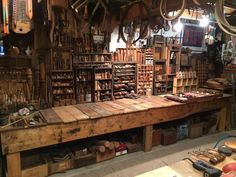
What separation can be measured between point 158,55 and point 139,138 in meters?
1.92

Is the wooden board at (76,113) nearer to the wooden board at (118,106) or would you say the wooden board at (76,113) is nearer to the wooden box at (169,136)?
the wooden board at (118,106)

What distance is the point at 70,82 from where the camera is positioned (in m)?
3.68

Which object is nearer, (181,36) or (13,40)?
(13,40)

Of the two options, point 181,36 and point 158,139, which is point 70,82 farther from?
point 181,36

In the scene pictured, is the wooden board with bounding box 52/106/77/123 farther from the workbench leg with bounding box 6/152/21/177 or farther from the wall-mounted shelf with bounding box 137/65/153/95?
the wall-mounted shelf with bounding box 137/65/153/95

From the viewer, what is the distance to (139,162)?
343 cm

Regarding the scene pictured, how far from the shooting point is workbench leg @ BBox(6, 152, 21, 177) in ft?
8.68

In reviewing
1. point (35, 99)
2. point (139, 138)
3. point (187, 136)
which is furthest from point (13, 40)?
point (187, 136)

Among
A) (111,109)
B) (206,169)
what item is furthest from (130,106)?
(206,169)

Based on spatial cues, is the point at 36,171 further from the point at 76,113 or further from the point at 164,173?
the point at 164,173

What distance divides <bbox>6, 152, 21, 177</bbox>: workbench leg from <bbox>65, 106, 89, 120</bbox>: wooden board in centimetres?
89

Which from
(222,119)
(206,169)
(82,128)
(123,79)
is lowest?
(222,119)

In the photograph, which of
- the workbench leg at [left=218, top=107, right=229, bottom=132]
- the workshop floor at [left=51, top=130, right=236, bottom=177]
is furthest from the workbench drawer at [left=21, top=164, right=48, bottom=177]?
the workbench leg at [left=218, top=107, right=229, bottom=132]

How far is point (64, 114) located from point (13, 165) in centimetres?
93
